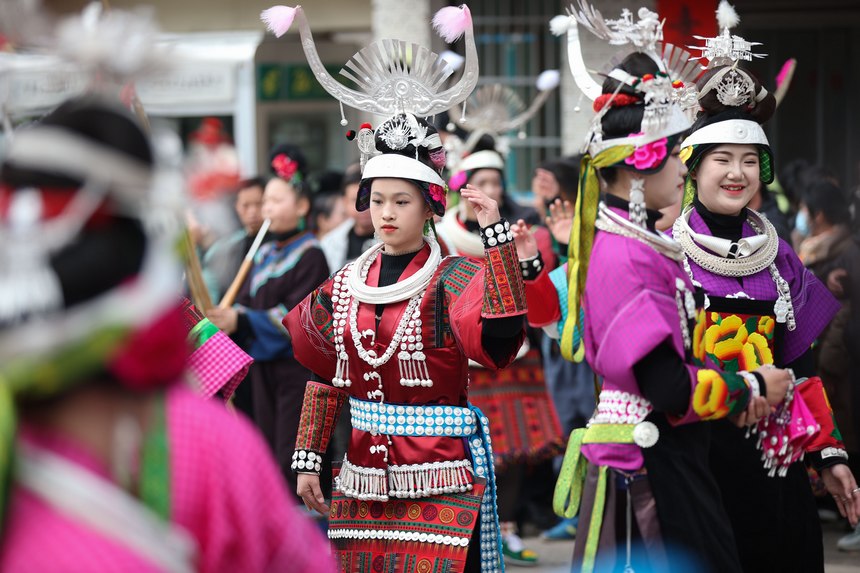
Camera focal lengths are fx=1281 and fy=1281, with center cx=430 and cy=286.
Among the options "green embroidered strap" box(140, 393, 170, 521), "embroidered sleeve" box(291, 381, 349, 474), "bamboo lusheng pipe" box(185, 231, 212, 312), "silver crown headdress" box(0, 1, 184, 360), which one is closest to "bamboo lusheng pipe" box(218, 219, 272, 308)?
"bamboo lusheng pipe" box(185, 231, 212, 312)

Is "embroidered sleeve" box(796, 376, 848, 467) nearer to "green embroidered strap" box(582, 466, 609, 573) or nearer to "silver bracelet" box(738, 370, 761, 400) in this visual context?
"silver bracelet" box(738, 370, 761, 400)

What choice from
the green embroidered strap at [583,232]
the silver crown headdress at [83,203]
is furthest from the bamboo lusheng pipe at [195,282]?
the silver crown headdress at [83,203]

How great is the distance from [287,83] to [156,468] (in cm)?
1259

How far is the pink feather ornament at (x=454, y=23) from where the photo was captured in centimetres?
430

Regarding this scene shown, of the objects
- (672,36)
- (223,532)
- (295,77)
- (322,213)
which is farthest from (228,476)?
(295,77)

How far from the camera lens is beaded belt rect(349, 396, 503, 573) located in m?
3.99

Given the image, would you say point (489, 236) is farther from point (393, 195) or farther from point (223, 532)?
point (223, 532)

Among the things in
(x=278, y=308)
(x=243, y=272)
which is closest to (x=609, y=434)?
(x=278, y=308)

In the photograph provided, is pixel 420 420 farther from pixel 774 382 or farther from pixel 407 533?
pixel 774 382

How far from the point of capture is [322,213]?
9773mm

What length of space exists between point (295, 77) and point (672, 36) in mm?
4498

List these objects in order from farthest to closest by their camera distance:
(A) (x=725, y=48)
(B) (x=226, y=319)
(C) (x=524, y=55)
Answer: (C) (x=524, y=55) < (B) (x=226, y=319) < (A) (x=725, y=48)

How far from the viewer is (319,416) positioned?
4238mm

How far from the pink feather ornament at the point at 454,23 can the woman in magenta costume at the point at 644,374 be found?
27.8 inches
